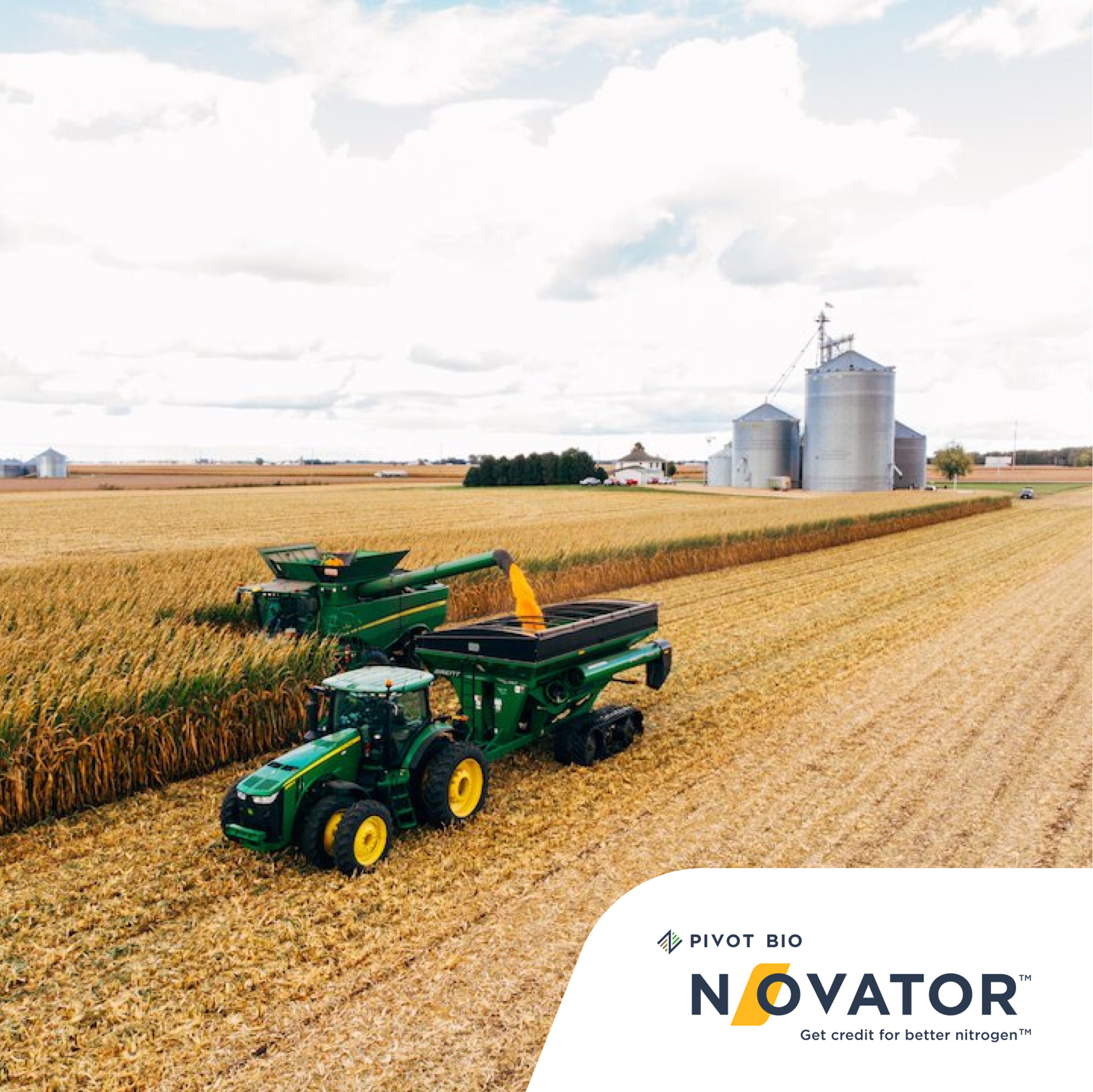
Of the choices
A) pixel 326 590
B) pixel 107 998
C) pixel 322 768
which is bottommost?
A: pixel 107 998

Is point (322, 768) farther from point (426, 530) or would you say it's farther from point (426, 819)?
point (426, 530)

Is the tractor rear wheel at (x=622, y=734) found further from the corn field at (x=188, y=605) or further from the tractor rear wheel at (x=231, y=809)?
the tractor rear wheel at (x=231, y=809)

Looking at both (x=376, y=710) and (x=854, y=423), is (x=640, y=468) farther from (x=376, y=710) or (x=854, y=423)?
(x=376, y=710)

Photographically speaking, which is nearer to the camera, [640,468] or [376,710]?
[376,710]

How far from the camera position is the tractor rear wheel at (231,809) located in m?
7.38

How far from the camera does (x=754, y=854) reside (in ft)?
26.1

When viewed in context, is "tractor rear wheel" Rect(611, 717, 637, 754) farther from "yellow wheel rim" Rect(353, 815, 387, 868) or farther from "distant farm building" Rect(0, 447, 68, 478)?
"distant farm building" Rect(0, 447, 68, 478)

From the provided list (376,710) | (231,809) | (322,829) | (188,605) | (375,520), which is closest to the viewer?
(322,829)

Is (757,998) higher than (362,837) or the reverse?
higher

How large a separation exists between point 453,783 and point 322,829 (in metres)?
1.43

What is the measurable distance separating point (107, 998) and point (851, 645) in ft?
45.5

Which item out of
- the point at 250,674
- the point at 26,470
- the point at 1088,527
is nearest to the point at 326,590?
the point at 250,674

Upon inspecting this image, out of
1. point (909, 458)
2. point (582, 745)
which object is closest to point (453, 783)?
point (582, 745)

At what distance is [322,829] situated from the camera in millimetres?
7324
